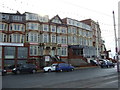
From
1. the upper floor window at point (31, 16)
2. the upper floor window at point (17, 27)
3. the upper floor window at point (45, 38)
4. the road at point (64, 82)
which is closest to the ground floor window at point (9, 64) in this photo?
the upper floor window at point (17, 27)

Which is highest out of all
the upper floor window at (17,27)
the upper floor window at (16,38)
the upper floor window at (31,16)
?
the upper floor window at (31,16)

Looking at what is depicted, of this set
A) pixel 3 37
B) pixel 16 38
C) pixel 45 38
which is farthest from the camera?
pixel 45 38

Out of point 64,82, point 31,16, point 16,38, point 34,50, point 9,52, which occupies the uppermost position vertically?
point 31,16

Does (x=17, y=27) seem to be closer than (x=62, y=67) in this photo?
No

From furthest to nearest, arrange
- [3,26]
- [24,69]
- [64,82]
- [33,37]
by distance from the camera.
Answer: [33,37]
[3,26]
[24,69]
[64,82]

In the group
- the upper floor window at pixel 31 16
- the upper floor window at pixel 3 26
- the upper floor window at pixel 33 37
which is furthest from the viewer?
the upper floor window at pixel 31 16

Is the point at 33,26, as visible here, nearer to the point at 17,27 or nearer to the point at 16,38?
the point at 17,27

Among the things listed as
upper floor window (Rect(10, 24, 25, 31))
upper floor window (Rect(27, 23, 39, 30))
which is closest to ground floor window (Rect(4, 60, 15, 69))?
upper floor window (Rect(10, 24, 25, 31))

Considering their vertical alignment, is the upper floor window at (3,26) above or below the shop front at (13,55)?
above

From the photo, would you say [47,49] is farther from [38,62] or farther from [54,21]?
[54,21]

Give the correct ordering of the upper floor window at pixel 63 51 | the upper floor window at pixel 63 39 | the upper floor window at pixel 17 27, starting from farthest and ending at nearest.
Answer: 1. the upper floor window at pixel 63 39
2. the upper floor window at pixel 63 51
3. the upper floor window at pixel 17 27

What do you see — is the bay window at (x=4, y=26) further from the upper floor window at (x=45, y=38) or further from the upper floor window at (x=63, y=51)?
the upper floor window at (x=63, y=51)

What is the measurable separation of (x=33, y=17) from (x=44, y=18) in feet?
11.4

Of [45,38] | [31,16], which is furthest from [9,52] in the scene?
[31,16]
